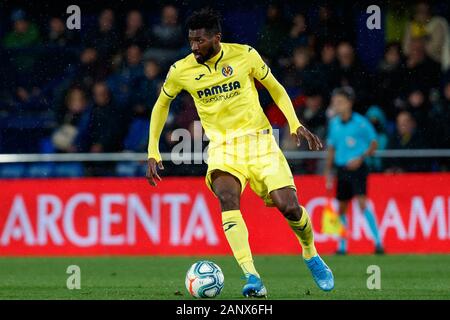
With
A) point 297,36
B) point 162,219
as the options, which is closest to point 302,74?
point 297,36

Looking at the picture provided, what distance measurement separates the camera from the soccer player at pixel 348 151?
562 inches

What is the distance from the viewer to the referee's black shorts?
46.9 ft

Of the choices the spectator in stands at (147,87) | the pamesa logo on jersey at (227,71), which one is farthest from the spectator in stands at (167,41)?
the pamesa logo on jersey at (227,71)

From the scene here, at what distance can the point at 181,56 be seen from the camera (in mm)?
14891

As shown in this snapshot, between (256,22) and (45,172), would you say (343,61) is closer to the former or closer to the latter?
(256,22)

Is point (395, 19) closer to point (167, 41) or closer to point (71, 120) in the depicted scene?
point (167, 41)

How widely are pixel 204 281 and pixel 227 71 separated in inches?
64.0

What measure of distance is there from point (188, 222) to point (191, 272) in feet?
19.3

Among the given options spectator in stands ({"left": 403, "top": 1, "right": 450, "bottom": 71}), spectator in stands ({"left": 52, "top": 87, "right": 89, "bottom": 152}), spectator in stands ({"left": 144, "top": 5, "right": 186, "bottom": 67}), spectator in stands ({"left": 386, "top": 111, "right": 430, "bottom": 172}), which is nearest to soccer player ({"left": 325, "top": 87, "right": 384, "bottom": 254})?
spectator in stands ({"left": 386, "top": 111, "right": 430, "bottom": 172})

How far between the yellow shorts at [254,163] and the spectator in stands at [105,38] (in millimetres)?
6284

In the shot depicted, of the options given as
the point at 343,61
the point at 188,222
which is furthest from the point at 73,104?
the point at 343,61

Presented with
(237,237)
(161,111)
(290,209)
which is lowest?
(237,237)
